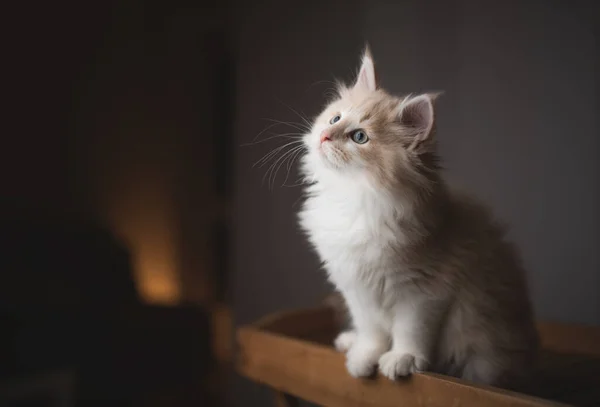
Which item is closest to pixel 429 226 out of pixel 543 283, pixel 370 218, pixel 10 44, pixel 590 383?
pixel 370 218

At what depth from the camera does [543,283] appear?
4.09ft

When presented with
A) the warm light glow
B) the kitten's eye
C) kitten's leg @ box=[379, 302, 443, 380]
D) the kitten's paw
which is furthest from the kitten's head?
the warm light glow

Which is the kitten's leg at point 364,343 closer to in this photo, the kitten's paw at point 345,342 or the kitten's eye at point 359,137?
the kitten's paw at point 345,342

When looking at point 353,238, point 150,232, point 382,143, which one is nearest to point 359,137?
point 382,143

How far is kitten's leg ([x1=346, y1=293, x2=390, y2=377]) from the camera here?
30.6 inches

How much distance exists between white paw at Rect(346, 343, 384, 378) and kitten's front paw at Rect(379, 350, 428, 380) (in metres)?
0.02

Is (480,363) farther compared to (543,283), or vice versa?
(543,283)

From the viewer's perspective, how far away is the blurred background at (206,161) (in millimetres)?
1211

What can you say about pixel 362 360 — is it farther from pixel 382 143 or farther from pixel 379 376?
pixel 382 143

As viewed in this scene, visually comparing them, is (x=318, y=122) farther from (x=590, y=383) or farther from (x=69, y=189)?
(x=69, y=189)

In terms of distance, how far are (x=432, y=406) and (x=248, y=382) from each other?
131cm

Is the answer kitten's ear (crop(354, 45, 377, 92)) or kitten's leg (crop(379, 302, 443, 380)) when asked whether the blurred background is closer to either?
kitten's ear (crop(354, 45, 377, 92))

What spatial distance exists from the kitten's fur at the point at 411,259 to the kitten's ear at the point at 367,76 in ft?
0.19

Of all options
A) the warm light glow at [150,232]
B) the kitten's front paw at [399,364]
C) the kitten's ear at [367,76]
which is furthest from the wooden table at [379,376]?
the warm light glow at [150,232]
